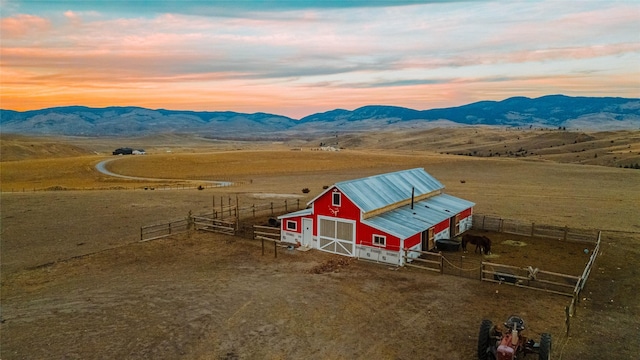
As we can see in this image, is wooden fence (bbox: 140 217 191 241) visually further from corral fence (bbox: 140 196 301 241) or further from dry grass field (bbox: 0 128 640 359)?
dry grass field (bbox: 0 128 640 359)

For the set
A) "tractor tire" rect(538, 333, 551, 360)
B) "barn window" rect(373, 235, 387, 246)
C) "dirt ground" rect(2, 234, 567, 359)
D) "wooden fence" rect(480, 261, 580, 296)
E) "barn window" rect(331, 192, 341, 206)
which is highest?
"barn window" rect(331, 192, 341, 206)

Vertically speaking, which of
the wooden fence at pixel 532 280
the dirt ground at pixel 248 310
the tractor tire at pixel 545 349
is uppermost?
the tractor tire at pixel 545 349

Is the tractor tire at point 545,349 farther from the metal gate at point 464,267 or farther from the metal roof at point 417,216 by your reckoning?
the metal roof at point 417,216

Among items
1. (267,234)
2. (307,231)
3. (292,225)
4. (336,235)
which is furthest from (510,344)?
(267,234)

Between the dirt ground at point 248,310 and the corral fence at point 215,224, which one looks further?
the corral fence at point 215,224

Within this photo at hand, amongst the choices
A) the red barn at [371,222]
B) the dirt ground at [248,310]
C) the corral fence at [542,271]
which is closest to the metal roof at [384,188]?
the red barn at [371,222]

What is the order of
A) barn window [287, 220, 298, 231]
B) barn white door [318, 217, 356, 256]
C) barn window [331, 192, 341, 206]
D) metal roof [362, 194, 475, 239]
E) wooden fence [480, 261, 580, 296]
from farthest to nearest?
1. barn window [287, 220, 298, 231]
2. barn window [331, 192, 341, 206]
3. barn white door [318, 217, 356, 256]
4. metal roof [362, 194, 475, 239]
5. wooden fence [480, 261, 580, 296]

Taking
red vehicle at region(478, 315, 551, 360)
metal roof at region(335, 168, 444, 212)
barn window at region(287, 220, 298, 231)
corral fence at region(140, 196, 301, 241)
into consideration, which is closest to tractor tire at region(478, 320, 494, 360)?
red vehicle at region(478, 315, 551, 360)

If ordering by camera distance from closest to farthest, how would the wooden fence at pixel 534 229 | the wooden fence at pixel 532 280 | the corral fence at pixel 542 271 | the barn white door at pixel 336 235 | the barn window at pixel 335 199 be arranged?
the corral fence at pixel 542 271, the wooden fence at pixel 532 280, the barn white door at pixel 336 235, the barn window at pixel 335 199, the wooden fence at pixel 534 229
